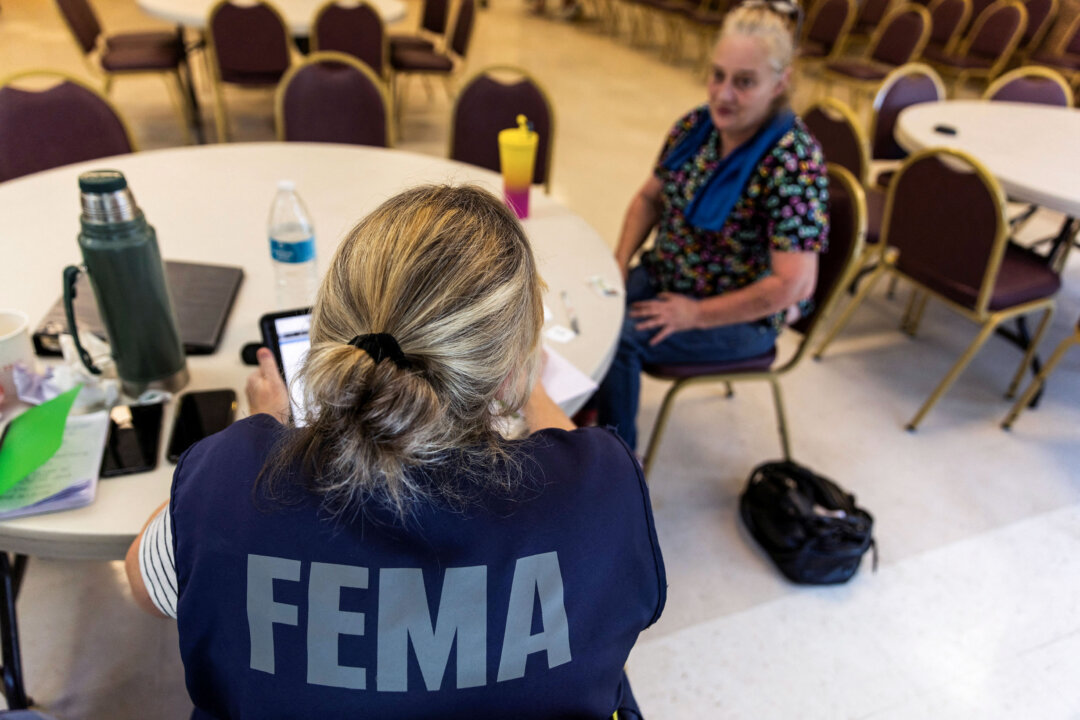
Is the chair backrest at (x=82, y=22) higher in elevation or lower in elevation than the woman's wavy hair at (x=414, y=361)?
lower

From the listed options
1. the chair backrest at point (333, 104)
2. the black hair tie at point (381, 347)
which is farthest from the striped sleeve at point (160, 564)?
the chair backrest at point (333, 104)

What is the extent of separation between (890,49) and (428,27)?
351 centimetres

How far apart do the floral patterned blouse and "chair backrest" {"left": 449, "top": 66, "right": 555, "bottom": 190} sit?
0.71m

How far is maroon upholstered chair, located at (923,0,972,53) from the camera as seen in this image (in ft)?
19.5

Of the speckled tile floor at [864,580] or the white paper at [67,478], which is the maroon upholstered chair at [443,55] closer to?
the speckled tile floor at [864,580]

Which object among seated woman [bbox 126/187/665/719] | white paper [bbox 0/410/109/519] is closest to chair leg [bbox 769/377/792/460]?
seated woman [bbox 126/187/665/719]

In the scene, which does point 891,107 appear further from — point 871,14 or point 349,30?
point 871,14

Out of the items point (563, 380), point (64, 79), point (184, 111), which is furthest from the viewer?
point (184, 111)

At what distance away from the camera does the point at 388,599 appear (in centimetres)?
61

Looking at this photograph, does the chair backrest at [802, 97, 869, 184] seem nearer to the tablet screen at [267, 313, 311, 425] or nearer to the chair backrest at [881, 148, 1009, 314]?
the chair backrest at [881, 148, 1009, 314]

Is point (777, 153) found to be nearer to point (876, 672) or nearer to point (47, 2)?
point (876, 672)

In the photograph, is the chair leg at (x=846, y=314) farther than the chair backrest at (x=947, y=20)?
No

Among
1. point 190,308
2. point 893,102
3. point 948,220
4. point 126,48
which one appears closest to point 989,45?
point 893,102

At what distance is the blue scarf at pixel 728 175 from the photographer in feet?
5.15
